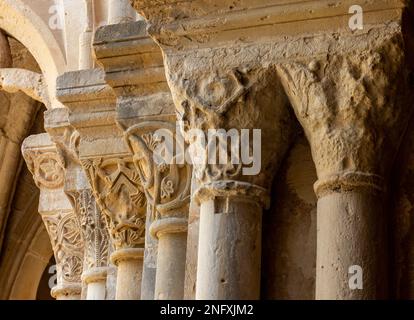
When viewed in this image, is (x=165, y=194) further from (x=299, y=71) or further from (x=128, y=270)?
(x=299, y=71)

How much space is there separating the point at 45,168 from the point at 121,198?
2.01 m

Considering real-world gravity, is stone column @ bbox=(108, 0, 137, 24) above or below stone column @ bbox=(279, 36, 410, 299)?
above

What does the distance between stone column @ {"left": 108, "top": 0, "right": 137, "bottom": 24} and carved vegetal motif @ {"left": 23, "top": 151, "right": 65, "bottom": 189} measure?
6.05ft

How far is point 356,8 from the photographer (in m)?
4.69

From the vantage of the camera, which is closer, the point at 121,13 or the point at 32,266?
the point at 121,13

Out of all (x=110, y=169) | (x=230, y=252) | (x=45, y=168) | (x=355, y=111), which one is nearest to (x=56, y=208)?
(x=45, y=168)

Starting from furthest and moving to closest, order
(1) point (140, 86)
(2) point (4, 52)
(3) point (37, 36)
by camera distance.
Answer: (2) point (4, 52) → (3) point (37, 36) → (1) point (140, 86)

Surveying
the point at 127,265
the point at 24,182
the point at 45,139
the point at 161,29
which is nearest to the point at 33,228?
the point at 24,182

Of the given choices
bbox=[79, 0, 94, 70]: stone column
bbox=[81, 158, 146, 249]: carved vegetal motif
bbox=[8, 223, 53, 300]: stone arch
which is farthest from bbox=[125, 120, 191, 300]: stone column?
bbox=[8, 223, 53, 300]: stone arch

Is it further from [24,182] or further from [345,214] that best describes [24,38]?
[345,214]

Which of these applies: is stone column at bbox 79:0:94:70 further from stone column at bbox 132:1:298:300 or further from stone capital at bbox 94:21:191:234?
stone column at bbox 132:1:298:300

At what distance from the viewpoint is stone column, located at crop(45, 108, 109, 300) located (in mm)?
6859

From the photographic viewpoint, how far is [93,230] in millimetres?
6859

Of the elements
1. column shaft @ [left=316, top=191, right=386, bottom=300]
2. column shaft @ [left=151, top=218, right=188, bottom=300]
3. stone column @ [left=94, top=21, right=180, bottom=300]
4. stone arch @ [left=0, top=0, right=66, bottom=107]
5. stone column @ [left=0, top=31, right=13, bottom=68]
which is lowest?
column shaft @ [left=316, top=191, right=386, bottom=300]
